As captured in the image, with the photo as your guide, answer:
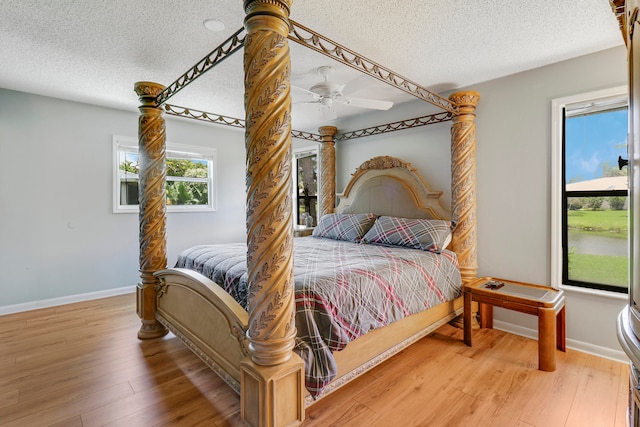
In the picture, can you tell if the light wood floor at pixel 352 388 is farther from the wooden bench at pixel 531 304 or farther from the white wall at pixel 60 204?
the white wall at pixel 60 204

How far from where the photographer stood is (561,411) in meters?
1.82

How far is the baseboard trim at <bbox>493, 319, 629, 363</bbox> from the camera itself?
96.0 inches

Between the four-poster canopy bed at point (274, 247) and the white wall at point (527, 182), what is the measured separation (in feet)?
0.83

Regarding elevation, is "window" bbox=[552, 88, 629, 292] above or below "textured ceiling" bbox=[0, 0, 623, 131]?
below

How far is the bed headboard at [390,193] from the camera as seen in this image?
11.7 ft

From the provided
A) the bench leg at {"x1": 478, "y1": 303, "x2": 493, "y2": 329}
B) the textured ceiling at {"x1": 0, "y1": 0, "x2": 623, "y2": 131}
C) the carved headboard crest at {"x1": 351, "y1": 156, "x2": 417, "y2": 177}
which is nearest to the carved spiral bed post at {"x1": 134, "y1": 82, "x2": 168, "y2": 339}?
the textured ceiling at {"x1": 0, "y1": 0, "x2": 623, "y2": 131}

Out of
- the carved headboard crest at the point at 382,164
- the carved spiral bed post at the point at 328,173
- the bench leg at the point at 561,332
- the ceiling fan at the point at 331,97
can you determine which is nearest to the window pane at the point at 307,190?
the carved spiral bed post at the point at 328,173

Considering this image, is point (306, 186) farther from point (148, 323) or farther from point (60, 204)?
point (60, 204)

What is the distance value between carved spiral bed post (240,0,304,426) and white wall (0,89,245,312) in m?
3.74

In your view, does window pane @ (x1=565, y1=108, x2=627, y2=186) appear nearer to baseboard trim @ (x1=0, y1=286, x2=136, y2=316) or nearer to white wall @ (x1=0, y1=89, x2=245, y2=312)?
white wall @ (x1=0, y1=89, x2=245, y2=312)

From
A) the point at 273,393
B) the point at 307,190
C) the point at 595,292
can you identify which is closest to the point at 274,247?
the point at 273,393

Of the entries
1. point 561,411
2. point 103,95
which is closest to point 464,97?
point 561,411

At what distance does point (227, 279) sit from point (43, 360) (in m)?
1.78

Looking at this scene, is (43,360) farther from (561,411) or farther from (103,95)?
(561,411)
